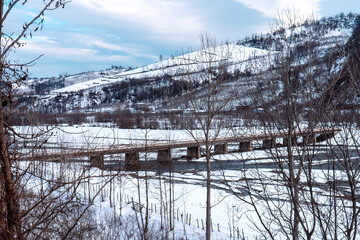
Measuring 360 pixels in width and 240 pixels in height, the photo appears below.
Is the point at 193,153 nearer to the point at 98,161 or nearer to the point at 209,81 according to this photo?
the point at 209,81

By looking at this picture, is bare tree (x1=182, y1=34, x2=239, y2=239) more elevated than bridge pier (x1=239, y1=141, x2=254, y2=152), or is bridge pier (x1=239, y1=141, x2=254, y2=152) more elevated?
bare tree (x1=182, y1=34, x2=239, y2=239)

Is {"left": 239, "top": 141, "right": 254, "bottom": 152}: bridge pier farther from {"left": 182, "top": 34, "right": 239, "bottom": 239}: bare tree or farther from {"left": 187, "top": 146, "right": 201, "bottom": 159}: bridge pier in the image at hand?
{"left": 182, "top": 34, "right": 239, "bottom": 239}: bare tree

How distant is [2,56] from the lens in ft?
12.8

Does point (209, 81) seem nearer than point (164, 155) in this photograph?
Yes

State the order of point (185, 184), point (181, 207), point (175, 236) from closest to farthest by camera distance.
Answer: point (175, 236)
point (181, 207)
point (185, 184)

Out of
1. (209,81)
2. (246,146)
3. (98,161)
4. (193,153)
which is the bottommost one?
(193,153)

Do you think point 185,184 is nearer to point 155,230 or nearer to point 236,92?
point 155,230

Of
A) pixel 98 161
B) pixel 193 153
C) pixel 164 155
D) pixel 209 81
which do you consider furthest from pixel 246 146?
pixel 98 161

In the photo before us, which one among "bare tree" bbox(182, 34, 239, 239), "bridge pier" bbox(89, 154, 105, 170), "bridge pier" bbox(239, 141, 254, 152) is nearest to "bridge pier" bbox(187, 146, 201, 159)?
"bridge pier" bbox(239, 141, 254, 152)

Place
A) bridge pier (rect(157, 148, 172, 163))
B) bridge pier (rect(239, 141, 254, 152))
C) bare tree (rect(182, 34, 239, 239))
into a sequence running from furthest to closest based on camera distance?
bridge pier (rect(239, 141, 254, 152)) → bridge pier (rect(157, 148, 172, 163)) → bare tree (rect(182, 34, 239, 239))

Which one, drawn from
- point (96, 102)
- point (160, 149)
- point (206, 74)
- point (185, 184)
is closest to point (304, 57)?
point (206, 74)

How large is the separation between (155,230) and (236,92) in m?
9.89

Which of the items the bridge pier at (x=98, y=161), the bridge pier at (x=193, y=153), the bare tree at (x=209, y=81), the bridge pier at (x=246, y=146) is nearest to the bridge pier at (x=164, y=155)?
the bridge pier at (x=193, y=153)

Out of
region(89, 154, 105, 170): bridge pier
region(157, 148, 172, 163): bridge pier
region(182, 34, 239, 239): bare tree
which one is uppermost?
region(182, 34, 239, 239): bare tree
